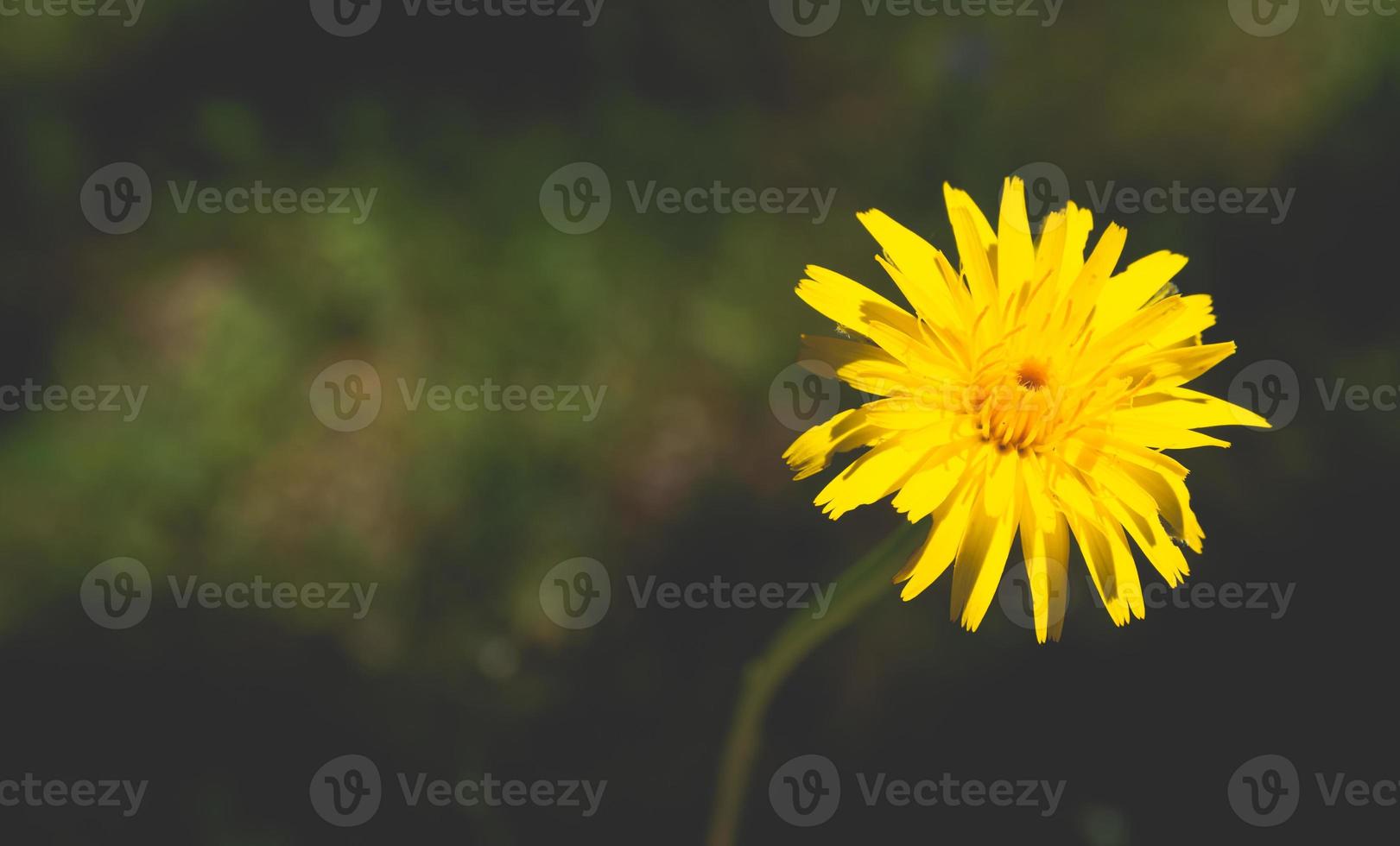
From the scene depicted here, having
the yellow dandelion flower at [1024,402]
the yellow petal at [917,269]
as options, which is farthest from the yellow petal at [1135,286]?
the yellow petal at [917,269]

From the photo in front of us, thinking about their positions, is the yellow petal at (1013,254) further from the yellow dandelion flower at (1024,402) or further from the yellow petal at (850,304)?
the yellow petal at (850,304)

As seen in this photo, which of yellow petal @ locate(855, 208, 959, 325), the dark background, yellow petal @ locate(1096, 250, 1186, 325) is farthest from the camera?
the dark background

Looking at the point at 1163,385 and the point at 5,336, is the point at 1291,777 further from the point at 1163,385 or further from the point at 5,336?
the point at 5,336

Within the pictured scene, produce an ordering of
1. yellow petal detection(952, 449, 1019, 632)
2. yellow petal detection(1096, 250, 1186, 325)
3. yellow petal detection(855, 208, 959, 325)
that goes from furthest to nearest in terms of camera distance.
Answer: yellow petal detection(1096, 250, 1186, 325), yellow petal detection(855, 208, 959, 325), yellow petal detection(952, 449, 1019, 632)

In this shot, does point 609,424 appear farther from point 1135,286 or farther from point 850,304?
point 1135,286

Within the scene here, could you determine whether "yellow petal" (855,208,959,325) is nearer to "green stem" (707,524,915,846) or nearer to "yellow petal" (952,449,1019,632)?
"yellow petal" (952,449,1019,632)

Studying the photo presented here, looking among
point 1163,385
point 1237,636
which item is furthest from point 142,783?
point 1237,636

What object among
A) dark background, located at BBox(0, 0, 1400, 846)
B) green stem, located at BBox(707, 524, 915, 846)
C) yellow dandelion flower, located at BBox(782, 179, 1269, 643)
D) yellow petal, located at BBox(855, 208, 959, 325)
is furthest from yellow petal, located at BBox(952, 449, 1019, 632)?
dark background, located at BBox(0, 0, 1400, 846)
